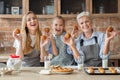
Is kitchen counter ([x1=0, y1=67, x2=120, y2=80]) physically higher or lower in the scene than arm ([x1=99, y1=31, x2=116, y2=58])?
lower

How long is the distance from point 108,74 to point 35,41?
1.16 metres

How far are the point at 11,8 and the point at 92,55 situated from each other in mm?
2045

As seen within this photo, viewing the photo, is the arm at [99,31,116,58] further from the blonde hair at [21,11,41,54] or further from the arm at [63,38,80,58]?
the blonde hair at [21,11,41,54]

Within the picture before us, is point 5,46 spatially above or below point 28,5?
below

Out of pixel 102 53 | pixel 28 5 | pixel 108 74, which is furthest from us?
pixel 28 5

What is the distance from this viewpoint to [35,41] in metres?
3.12

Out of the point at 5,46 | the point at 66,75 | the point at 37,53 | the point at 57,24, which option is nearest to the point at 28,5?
the point at 5,46

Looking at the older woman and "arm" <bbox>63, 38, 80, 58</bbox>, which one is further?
the older woman

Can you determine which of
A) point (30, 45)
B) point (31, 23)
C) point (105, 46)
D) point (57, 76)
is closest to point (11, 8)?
point (31, 23)

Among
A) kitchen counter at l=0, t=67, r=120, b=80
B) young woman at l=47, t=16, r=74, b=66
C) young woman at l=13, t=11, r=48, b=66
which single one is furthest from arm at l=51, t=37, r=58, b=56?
kitchen counter at l=0, t=67, r=120, b=80

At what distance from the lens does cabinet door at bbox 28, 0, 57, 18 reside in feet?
14.8

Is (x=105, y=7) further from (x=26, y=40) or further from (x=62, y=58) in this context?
(x=26, y=40)

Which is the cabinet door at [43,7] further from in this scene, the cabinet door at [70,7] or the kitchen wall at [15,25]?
the kitchen wall at [15,25]

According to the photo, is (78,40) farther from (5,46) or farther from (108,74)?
(5,46)
